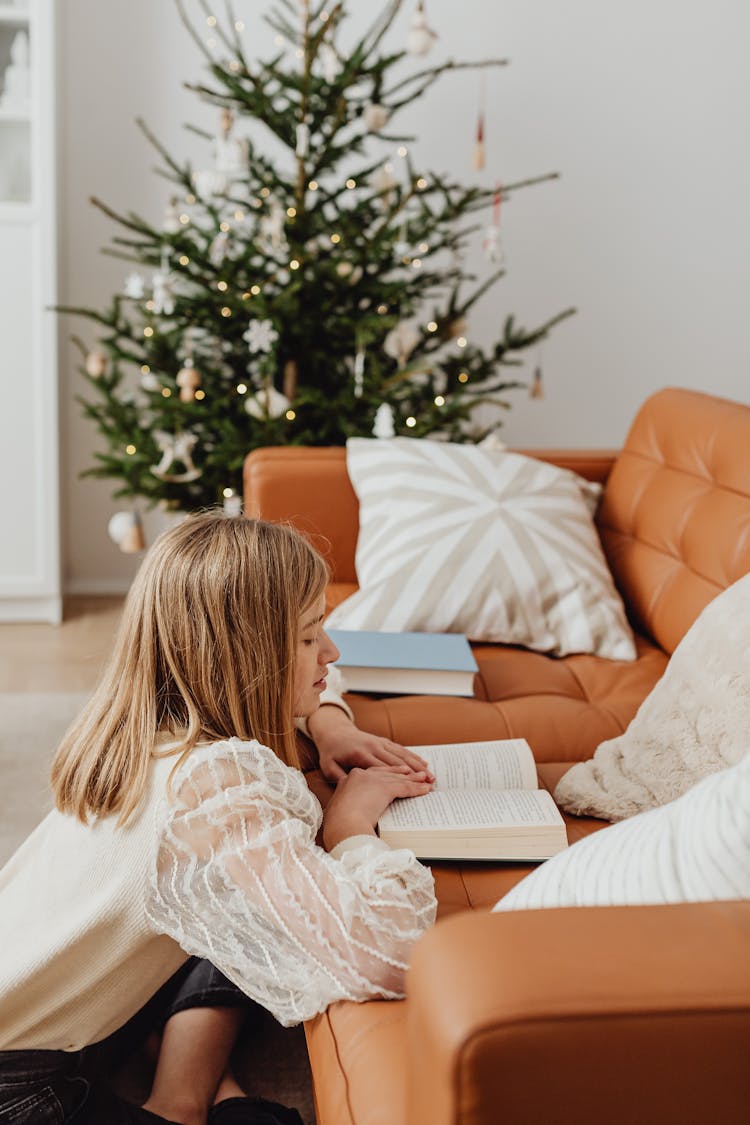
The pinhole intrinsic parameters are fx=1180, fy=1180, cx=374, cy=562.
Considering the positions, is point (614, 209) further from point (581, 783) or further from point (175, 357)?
point (581, 783)

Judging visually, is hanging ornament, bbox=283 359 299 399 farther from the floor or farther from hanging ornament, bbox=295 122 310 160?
the floor

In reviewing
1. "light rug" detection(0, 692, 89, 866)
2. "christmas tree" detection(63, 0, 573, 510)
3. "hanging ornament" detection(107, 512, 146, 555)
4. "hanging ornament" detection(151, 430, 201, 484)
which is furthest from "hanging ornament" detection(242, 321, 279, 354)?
"light rug" detection(0, 692, 89, 866)

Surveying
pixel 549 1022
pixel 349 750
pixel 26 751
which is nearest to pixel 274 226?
pixel 26 751

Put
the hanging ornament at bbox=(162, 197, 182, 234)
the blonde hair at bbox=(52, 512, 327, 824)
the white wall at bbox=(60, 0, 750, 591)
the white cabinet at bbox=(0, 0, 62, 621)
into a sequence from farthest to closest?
the white wall at bbox=(60, 0, 750, 591) → the white cabinet at bbox=(0, 0, 62, 621) → the hanging ornament at bbox=(162, 197, 182, 234) → the blonde hair at bbox=(52, 512, 327, 824)

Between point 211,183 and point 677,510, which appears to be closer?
point 677,510

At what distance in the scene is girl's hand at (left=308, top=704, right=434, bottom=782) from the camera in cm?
145

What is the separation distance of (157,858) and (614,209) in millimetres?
2981

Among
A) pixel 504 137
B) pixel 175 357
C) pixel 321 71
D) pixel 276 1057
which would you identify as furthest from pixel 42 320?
pixel 276 1057

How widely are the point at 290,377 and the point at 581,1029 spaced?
2334 mm

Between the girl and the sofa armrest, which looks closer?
the sofa armrest

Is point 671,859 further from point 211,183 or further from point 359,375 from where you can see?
point 211,183

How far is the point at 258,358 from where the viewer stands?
2893 millimetres

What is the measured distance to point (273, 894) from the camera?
3.45 feet

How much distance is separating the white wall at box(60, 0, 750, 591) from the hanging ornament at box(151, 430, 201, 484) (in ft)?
2.53
